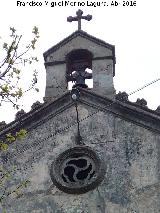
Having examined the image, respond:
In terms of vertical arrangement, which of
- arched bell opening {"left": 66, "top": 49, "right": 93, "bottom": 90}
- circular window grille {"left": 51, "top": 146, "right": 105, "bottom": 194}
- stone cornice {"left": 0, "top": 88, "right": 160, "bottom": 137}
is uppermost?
arched bell opening {"left": 66, "top": 49, "right": 93, "bottom": 90}

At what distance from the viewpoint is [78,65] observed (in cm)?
1424

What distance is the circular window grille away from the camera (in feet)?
35.8

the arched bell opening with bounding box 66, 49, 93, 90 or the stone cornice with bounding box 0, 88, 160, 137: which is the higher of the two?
the arched bell opening with bounding box 66, 49, 93, 90

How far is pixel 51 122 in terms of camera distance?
1240cm

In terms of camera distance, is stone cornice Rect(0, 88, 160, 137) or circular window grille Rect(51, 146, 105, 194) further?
stone cornice Rect(0, 88, 160, 137)

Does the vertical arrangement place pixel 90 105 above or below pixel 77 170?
above

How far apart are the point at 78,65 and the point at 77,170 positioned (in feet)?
12.3

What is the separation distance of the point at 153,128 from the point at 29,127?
9.22ft

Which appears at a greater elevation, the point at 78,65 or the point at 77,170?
the point at 78,65

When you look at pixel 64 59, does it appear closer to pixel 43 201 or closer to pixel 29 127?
pixel 29 127

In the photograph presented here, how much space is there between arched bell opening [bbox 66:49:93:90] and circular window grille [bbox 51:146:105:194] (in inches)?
108

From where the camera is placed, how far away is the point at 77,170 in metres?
11.3

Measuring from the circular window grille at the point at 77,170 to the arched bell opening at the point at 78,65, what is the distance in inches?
108

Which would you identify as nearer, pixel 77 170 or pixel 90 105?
pixel 77 170
